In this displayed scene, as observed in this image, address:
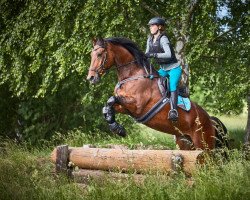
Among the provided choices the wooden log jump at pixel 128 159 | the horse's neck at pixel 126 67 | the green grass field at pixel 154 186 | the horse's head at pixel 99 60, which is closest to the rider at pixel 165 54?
the horse's neck at pixel 126 67

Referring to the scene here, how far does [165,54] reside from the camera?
742 cm

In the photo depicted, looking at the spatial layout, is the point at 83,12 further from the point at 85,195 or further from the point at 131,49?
the point at 85,195

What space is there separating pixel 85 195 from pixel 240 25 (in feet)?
25.3

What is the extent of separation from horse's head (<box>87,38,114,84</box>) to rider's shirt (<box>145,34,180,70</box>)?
2.55ft

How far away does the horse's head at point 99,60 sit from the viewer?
7258mm

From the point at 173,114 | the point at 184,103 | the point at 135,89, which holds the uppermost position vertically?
the point at 135,89

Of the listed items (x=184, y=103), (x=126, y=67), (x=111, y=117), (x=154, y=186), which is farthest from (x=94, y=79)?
(x=154, y=186)

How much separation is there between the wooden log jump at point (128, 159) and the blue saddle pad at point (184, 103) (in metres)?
1.10

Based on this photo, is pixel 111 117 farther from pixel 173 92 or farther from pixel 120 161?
pixel 173 92

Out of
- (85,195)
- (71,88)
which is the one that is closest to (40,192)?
(85,195)

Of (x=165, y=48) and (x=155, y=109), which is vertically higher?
(x=165, y=48)

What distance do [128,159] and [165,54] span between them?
188 cm

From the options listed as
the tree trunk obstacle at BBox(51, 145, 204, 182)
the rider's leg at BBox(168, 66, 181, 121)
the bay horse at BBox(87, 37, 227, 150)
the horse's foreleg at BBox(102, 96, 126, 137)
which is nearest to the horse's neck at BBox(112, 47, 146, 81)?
the bay horse at BBox(87, 37, 227, 150)

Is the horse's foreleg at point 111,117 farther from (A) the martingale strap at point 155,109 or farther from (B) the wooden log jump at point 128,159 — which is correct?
(A) the martingale strap at point 155,109
